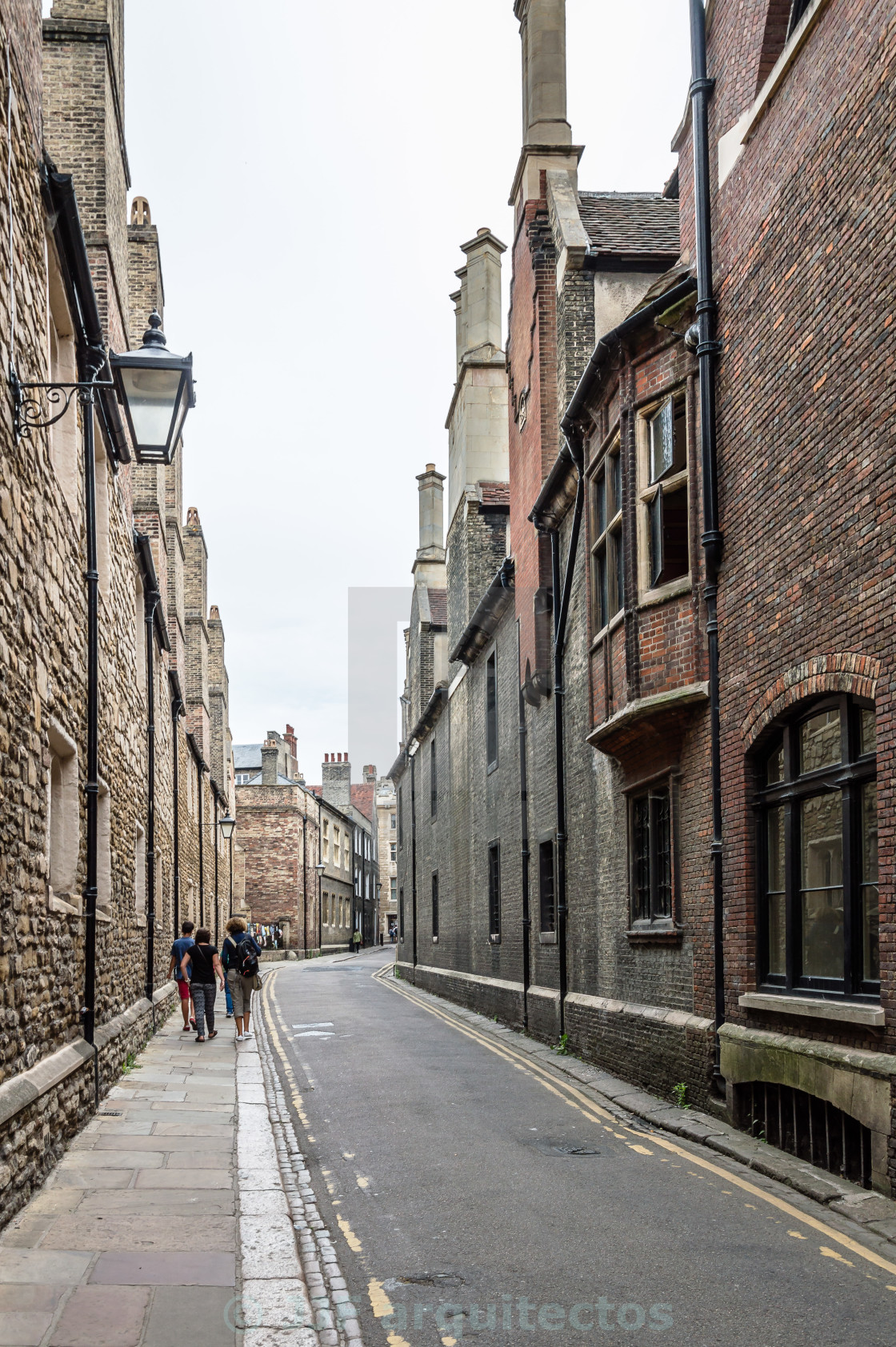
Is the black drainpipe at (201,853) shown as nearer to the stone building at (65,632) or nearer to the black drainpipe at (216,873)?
the black drainpipe at (216,873)

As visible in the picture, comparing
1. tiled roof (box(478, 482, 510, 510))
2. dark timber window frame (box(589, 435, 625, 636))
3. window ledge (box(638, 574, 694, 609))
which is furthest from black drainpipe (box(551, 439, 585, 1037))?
tiled roof (box(478, 482, 510, 510))

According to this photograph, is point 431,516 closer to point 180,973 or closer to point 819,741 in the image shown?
point 180,973

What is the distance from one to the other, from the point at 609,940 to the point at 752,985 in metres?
3.98

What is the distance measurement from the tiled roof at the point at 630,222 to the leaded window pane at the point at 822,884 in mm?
10191

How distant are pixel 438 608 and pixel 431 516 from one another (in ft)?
12.4

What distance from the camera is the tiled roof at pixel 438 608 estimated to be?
34.2 metres

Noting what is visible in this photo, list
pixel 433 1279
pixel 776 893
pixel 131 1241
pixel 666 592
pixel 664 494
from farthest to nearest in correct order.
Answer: pixel 664 494
pixel 666 592
pixel 776 893
pixel 131 1241
pixel 433 1279

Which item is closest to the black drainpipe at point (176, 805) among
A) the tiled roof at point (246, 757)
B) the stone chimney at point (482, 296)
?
the stone chimney at point (482, 296)

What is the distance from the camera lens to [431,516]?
3731 centimetres

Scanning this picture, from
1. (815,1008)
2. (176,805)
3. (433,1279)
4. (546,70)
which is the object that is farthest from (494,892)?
(433,1279)

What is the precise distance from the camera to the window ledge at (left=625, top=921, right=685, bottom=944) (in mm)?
11250

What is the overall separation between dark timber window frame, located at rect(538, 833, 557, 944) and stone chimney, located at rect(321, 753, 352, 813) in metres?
62.5

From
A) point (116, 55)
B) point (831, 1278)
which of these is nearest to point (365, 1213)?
point (831, 1278)

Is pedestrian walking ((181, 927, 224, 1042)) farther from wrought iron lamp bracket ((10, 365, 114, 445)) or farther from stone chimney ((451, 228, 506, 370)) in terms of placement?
stone chimney ((451, 228, 506, 370))
